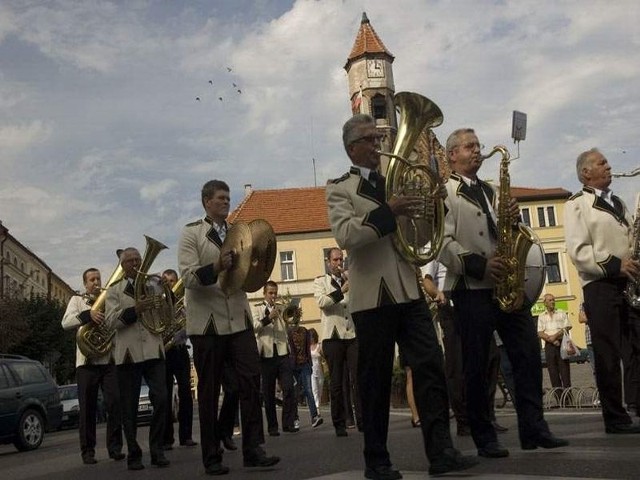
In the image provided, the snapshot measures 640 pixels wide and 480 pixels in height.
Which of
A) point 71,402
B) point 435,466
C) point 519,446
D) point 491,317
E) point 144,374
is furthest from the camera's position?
point 71,402

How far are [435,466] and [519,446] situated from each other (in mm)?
1765

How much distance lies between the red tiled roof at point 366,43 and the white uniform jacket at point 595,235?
67.4m

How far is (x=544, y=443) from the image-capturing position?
6.52m

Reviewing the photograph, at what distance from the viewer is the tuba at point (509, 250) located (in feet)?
21.7

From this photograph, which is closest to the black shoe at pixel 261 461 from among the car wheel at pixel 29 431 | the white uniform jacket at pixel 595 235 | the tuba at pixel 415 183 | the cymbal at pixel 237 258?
the cymbal at pixel 237 258

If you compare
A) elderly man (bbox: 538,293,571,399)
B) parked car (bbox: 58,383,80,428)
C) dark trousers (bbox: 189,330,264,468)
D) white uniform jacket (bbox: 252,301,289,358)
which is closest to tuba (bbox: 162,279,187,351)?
white uniform jacket (bbox: 252,301,289,358)

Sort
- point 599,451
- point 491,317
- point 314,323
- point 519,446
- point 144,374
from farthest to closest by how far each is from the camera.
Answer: point 314,323 < point 144,374 < point 519,446 < point 491,317 < point 599,451

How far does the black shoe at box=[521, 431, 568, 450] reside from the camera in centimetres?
651

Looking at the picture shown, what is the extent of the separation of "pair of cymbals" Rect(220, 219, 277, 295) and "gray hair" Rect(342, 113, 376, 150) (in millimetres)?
1744

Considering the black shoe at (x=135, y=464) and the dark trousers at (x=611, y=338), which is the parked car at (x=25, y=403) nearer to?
the black shoe at (x=135, y=464)

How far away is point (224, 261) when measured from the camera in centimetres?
738

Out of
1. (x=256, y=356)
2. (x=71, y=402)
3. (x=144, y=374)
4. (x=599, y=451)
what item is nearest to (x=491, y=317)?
(x=599, y=451)

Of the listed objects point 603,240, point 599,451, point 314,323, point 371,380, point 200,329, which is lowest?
point 599,451

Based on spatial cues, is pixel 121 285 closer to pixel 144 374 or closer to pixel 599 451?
pixel 144 374
